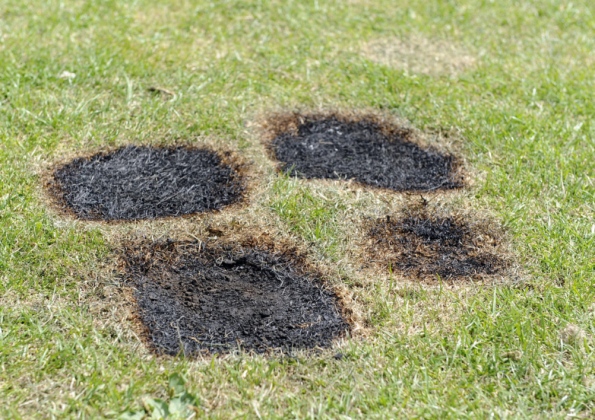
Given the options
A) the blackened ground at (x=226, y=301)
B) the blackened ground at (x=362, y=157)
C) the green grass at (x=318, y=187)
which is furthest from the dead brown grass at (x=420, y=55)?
the blackened ground at (x=226, y=301)

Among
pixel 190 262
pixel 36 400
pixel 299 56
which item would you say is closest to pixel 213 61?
pixel 299 56

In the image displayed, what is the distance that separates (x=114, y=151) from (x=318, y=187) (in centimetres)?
118

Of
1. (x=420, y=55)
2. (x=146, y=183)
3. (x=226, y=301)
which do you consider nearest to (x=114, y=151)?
(x=146, y=183)

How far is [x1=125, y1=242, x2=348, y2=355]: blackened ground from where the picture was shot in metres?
3.46

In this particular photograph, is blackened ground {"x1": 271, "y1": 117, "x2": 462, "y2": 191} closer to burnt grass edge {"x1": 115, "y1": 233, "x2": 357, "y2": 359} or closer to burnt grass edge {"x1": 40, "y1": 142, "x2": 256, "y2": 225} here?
burnt grass edge {"x1": 40, "y1": 142, "x2": 256, "y2": 225}

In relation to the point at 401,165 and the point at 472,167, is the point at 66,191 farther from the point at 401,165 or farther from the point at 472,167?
the point at 472,167

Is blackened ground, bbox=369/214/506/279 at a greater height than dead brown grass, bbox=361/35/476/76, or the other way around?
dead brown grass, bbox=361/35/476/76

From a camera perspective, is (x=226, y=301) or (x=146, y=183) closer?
(x=226, y=301)

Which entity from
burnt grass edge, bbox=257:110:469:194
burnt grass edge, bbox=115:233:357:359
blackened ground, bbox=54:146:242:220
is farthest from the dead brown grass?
burnt grass edge, bbox=115:233:357:359

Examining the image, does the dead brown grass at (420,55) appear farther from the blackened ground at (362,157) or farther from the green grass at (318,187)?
the blackened ground at (362,157)

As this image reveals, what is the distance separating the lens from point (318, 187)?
4434mm

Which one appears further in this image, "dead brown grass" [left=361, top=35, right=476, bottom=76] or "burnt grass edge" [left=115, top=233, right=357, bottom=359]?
"dead brown grass" [left=361, top=35, right=476, bottom=76]

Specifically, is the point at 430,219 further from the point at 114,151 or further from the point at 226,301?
the point at 114,151

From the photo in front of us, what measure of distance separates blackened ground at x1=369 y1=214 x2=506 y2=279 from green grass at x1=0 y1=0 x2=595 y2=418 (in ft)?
0.51
